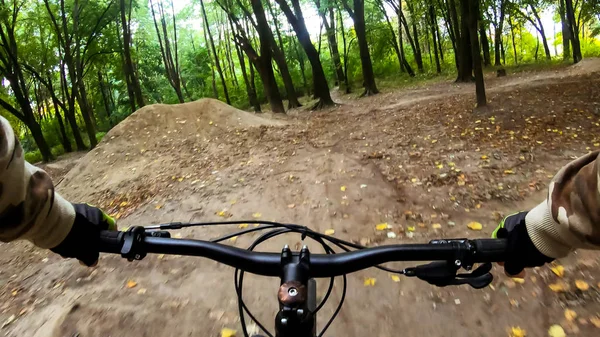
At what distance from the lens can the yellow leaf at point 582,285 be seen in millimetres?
3086

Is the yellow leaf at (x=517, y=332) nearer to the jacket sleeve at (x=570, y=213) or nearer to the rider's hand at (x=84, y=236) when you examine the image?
the jacket sleeve at (x=570, y=213)

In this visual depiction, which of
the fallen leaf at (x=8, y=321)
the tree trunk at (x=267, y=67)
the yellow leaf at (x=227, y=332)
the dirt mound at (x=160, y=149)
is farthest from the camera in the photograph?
the tree trunk at (x=267, y=67)

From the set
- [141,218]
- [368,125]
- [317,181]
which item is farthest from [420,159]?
[141,218]

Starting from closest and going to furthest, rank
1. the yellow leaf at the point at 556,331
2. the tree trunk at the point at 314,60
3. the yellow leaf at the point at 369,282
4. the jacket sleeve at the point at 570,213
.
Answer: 1. the jacket sleeve at the point at 570,213
2. the yellow leaf at the point at 556,331
3. the yellow leaf at the point at 369,282
4. the tree trunk at the point at 314,60

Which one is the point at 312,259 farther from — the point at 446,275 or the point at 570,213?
the point at 570,213

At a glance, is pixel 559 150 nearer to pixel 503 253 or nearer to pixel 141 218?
pixel 503 253

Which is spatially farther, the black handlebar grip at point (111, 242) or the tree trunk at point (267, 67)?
the tree trunk at point (267, 67)

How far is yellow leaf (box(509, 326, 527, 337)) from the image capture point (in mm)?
2736

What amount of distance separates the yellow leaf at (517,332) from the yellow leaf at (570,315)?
34 cm

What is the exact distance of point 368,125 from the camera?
10.0m

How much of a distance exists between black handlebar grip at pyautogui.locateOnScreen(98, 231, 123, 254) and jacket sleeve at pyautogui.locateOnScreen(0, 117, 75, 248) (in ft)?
0.41

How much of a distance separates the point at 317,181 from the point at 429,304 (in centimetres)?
329

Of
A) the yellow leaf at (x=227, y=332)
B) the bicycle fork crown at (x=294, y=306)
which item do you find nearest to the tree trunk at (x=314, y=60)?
the yellow leaf at (x=227, y=332)

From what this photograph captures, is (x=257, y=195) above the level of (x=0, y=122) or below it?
below
